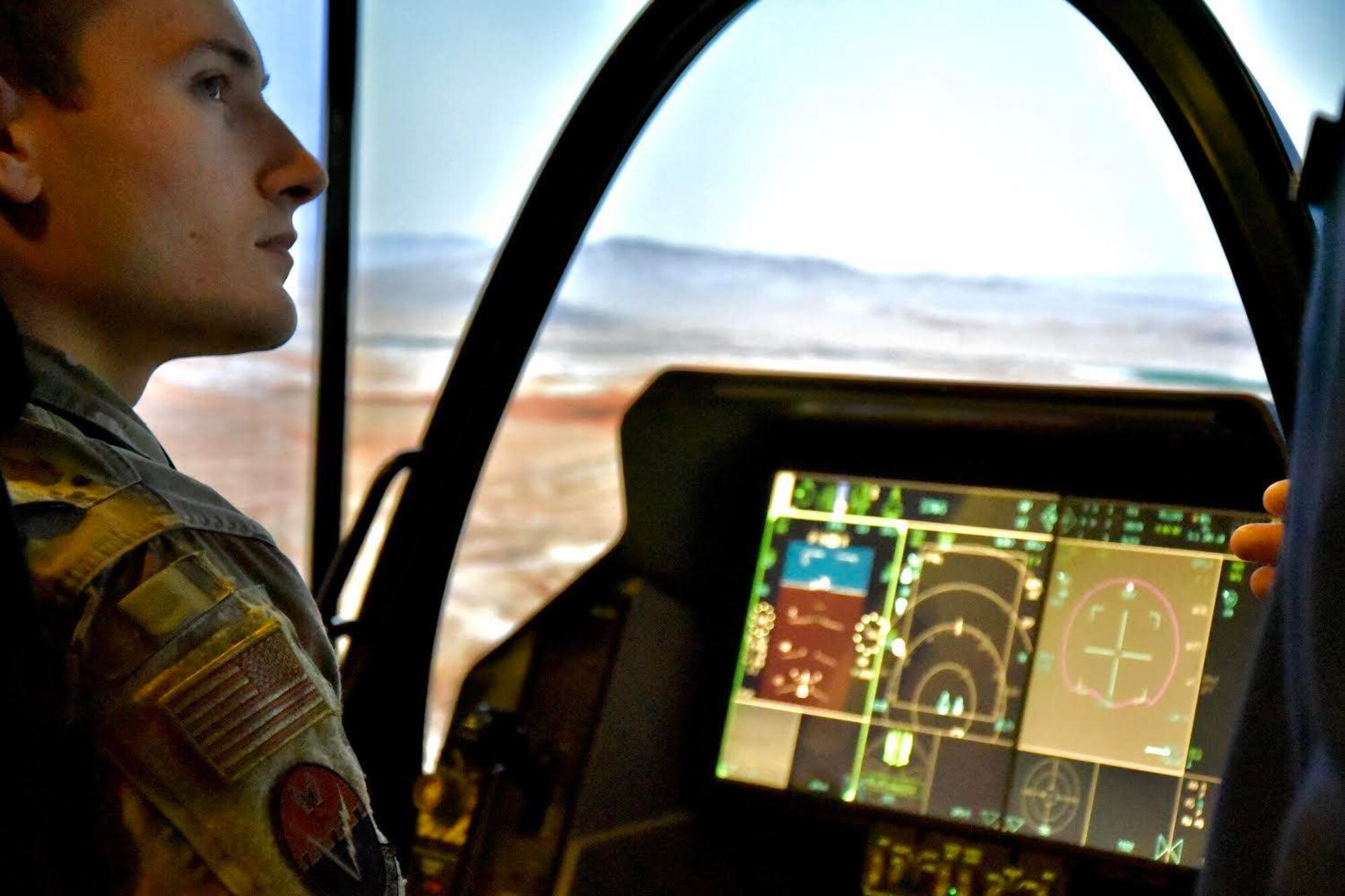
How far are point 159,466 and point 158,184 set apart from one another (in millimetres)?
195

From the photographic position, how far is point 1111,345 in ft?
5.91

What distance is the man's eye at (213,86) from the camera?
967mm

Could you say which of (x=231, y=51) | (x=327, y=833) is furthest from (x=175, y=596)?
(x=231, y=51)

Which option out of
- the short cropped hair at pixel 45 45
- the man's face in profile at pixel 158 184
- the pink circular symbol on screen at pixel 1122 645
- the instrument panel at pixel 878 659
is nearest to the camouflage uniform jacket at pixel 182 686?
the man's face in profile at pixel 158 184

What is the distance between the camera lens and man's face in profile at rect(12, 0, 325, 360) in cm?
93

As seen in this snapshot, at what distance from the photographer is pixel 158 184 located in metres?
0.94

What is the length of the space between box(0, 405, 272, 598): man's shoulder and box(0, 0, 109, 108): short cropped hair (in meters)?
0.22

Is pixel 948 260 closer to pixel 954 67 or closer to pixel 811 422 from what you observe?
pixel 954 67

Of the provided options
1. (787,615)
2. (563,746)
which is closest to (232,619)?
(563,746)

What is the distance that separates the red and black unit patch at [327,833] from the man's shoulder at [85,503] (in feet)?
0.51

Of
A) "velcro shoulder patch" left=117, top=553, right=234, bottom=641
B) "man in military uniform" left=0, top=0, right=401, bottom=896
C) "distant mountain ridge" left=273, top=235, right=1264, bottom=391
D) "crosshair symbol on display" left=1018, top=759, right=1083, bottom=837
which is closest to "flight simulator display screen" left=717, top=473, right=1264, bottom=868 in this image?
"crosshair symbol on display" left=1018, top=759, right=1083, bottom=837

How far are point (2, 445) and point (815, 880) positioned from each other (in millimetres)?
974

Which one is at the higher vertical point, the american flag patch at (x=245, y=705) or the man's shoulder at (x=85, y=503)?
the man's shoulder at (x=85, y=503)

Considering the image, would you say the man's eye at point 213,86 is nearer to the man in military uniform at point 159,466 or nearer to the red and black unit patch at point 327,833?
the man in military uniform at point 159,466
